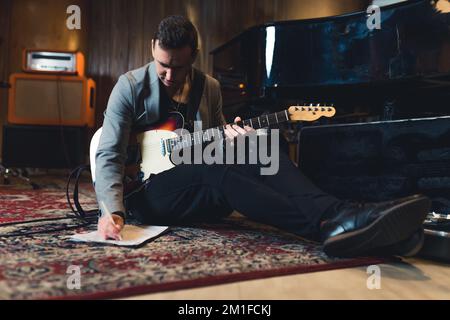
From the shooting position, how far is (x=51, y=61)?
12.4ft

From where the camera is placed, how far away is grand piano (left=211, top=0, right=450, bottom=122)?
76.4 inches

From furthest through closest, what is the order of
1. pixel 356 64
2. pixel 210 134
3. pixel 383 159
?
pixel 356 64 < pixel 383 159 < pixel 210 134

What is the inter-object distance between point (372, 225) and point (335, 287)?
16cm

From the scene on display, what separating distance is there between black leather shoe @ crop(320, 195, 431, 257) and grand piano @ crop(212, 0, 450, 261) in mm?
315

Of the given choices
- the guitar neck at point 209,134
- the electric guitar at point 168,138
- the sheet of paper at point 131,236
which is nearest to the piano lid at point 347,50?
the electric guitar at point 168,138

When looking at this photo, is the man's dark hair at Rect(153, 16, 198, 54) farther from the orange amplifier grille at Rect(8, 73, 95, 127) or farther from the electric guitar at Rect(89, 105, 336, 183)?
the orange amplifier grille at Rect(8, 73, 95, 127)

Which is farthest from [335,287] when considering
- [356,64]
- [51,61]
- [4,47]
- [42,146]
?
[4,47]

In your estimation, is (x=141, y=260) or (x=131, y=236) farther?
(x=131, y=236)

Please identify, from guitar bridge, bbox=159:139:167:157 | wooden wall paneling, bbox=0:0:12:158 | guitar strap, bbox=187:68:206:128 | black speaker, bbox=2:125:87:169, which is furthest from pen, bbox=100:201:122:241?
wooden wall paneling, bbox=0:0:12:158

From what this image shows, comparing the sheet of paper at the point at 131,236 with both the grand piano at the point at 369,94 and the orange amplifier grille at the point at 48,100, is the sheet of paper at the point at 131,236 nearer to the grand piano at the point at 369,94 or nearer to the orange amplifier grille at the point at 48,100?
the grand piano at the point at 369,94

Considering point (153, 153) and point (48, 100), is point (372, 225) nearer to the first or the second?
point (153, 153)

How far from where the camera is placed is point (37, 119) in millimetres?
3758
